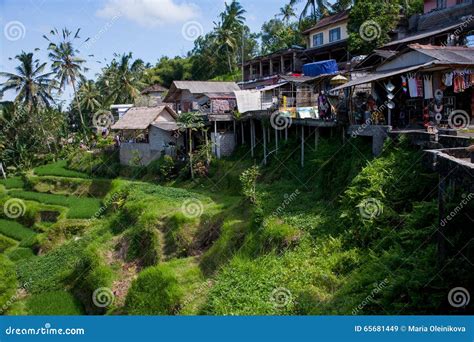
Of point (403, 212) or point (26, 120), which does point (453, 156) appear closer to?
point (403, 212)

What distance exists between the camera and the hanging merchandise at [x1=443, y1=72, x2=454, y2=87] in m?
14.9

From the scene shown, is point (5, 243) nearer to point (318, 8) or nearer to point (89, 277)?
point (89, 277)

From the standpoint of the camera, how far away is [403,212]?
505 inches

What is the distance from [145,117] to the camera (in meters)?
35.2

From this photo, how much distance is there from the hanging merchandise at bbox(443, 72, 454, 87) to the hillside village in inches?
3.0

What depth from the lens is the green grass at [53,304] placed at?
741 inches

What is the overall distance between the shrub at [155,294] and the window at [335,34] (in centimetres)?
2818

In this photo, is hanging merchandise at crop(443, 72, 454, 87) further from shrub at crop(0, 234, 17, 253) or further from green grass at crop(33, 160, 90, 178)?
green grass at crop(33, 160, 90, 178)

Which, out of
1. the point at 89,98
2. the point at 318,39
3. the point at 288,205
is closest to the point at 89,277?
the point at 288,205

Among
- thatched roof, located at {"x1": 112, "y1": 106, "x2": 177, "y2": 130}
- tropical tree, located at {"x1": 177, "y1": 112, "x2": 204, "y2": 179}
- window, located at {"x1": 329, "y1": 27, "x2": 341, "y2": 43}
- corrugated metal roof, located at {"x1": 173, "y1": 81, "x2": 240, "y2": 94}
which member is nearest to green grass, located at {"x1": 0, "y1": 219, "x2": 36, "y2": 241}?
thatched roof, located at {"x1": 112, "y1": 106, "x2": 177, "y2": 130}

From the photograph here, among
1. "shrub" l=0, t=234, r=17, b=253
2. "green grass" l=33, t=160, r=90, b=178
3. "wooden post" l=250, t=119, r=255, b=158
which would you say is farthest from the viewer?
"green grass" l=33, t=160, r=90, b=178

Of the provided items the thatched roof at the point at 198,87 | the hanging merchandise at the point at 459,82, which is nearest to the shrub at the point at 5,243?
the thatched roof at the point at 198,87

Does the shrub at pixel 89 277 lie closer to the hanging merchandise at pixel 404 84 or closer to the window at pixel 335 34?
the hanging merchandise at pixel 404 84

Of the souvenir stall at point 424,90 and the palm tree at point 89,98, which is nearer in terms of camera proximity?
the souvenir stall at point 424,90
